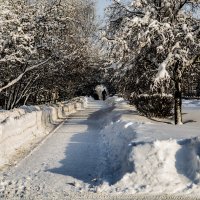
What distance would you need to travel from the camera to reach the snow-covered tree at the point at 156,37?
2152cm

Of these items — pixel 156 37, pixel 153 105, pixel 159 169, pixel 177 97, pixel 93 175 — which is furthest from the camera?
pixel 153 105

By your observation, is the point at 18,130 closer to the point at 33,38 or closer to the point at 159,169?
the point at 159,169

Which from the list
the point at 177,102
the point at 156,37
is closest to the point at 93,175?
the point at 156,37

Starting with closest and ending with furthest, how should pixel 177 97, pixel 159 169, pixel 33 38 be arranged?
1. pixel 159 169
2. pixel 177 97
3. pixel 33 38

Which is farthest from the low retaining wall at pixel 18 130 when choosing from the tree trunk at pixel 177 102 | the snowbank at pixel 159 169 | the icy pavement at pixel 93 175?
the tree trunk at pixel 177 102

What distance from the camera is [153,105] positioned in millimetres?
26438

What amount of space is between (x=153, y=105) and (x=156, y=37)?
530 cm

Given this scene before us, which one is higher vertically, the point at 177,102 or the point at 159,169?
the point at 177,102

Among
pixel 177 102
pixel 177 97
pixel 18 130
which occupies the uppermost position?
pixel 177 97

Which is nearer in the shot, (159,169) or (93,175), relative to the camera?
(159,169)

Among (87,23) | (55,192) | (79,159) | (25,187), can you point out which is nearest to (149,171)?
(55,192)

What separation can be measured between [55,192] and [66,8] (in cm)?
1811

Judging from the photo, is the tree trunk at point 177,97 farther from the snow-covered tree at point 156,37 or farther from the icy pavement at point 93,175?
the icy pavement at point 93,175

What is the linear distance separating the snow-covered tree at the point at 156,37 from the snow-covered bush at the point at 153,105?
221 centimetres
